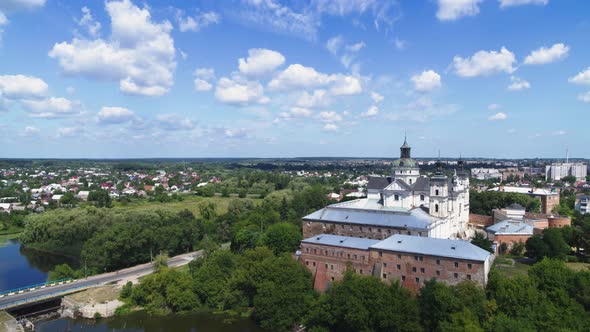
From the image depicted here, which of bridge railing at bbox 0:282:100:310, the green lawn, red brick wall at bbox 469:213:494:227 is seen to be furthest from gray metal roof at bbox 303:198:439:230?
bridge railing at bbox 0:282:100:310

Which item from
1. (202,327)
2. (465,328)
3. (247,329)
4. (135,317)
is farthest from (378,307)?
(135,317)

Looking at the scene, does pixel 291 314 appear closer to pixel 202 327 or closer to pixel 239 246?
pixel 202 327

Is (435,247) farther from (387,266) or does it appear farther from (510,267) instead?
(510,267)

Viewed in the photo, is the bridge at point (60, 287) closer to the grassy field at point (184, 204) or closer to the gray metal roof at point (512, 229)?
the grassy field at point (184, 204)

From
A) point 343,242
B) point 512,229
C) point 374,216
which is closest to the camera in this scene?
point 343,242

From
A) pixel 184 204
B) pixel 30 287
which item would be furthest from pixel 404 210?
pixel 184 204
